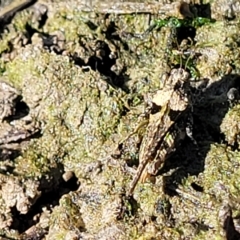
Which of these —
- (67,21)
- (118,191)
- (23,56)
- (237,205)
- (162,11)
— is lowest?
(118,191)

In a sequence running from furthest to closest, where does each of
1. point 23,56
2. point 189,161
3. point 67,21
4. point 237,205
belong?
point 67,21
point 23,56
point 189,161
point 237,205

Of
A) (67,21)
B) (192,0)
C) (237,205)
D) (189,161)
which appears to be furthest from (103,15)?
(237,205)

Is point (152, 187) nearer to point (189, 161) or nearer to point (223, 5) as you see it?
point (189, 161)

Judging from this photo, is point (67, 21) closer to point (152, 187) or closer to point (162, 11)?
point (162, 11)

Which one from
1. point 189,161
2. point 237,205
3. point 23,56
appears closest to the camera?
point 237,205

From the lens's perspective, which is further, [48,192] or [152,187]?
[48,192]

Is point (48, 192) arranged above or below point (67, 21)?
below
